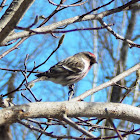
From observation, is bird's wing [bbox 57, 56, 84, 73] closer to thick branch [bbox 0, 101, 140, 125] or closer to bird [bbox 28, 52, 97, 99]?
bird [bbox 28, 52, 97, 99]

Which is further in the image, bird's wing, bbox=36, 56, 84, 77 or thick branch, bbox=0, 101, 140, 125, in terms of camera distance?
bird's wing, bbox=36, 56, 84, 77

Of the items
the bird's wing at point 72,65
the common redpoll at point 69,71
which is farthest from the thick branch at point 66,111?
the bird's wing at point 72,65

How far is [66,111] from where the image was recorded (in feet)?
6.81

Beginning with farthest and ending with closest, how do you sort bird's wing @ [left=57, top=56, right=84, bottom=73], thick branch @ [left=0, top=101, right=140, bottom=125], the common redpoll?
bird's wing @ [left=57, top=56, right=84, bottom=73] < the common redpoll < thick branch @ [left=0, top=101, right=140, bottom=125]

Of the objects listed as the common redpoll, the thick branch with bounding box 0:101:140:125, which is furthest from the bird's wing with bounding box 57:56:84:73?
Answer: the thick branch with bounding box 0:101:140:125

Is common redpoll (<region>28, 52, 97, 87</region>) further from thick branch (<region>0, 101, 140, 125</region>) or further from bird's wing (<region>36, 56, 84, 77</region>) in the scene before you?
thick branch (<region>0, 101, 140, 125</region>)

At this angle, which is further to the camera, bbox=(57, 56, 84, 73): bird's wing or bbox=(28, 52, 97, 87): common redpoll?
bbox=(57, 56, 84, 73): bird's wing

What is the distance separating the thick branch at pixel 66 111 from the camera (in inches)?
77.7

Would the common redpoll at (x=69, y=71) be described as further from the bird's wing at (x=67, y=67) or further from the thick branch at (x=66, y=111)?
the thick branch at (x=66, y=111)

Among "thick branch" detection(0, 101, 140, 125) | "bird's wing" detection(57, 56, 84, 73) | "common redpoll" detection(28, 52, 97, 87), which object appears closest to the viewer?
"thick branch" detection(0, 101, 140, 125)

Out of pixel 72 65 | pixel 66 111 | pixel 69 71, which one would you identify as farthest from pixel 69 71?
pixel 66 111

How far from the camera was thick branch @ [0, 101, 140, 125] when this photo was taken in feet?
6.47

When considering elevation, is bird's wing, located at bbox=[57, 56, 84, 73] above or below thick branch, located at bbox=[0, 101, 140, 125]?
above

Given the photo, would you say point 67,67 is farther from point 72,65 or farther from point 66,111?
point 66,111
